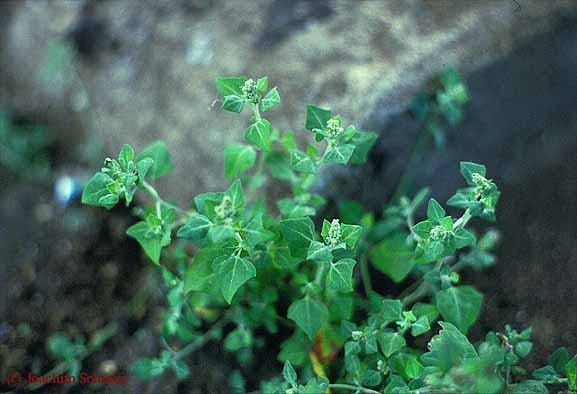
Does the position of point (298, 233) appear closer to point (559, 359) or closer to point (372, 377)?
point (372, 377)

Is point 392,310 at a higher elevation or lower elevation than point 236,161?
lower

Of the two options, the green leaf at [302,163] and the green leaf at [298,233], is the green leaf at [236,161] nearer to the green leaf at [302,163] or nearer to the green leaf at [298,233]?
the green leaf at [302,163]

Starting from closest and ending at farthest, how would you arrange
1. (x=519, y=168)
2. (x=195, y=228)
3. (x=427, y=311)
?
(x=195, y=228) < (x=427, y=311) < (x=519, y=168)

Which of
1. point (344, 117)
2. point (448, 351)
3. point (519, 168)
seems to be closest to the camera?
point (448, 351)

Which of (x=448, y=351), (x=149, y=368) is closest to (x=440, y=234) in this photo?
(x=448, y=351)

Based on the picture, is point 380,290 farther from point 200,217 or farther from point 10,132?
point 10,132
